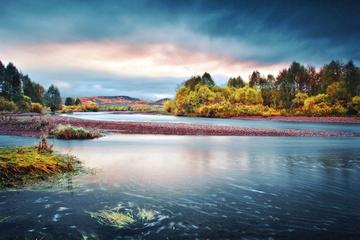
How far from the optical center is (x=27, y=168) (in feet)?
45.2

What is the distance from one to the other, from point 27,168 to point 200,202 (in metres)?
8.06

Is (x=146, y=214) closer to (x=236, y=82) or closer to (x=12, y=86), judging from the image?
(x=12, y=86)

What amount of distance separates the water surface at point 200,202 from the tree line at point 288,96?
9571 centimetres

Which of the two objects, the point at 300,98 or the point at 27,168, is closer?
the point at 27,168

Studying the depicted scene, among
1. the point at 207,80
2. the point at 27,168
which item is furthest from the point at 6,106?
the point at 27,168

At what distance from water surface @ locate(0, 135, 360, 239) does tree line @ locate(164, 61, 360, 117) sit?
95.7 m

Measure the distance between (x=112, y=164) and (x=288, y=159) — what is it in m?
12.4

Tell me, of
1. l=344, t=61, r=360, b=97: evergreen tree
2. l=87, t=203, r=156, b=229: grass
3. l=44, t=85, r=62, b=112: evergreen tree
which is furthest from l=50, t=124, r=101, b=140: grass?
l=44, t=85, r=62, b=112: evergreen tree

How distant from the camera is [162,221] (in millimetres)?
8977

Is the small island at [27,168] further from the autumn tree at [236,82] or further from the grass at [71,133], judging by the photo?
the autumn tree at [236,82]

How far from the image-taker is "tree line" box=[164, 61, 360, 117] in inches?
4264

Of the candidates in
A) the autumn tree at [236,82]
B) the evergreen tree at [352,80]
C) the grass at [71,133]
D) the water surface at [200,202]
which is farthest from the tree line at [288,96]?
the water surface at [200,202]

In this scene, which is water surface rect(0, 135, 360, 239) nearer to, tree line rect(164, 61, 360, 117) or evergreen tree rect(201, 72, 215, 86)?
tree line rect(164, 61, 360, 117)

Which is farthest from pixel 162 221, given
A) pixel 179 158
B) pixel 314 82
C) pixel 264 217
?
pixel 314 82
